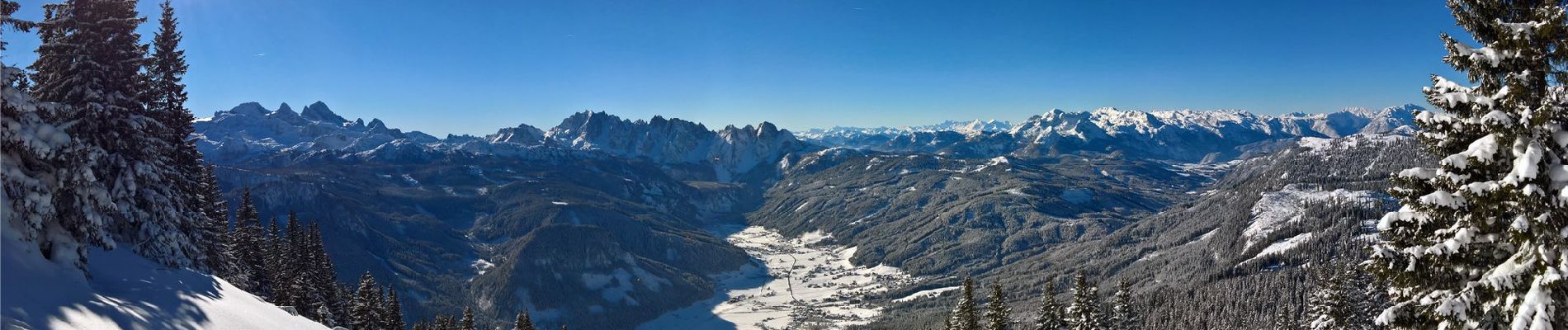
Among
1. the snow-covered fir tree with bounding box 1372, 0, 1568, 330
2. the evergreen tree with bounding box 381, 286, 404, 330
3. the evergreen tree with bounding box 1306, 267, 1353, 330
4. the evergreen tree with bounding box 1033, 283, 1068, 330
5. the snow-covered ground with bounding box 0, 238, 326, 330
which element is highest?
the snow-covered fir tree with bounding box 1372, 0, 1568, 330

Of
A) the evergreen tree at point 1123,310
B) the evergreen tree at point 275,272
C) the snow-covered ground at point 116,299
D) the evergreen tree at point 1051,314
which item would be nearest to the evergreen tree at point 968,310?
the evergreen tree at point 1051,314

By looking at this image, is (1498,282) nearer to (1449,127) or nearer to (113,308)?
(1449,127)

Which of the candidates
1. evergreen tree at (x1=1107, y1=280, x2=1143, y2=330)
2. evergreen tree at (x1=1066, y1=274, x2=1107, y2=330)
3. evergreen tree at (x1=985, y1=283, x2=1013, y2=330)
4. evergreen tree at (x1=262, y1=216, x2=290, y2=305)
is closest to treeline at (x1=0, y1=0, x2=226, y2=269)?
evergreen tree at (x1=262, y1=216, x2=290, y2=305)

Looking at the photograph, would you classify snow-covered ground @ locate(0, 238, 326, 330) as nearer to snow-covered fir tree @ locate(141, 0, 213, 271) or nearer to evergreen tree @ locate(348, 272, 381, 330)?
snow-covered fir tree @ locate(141, 0, 213, 271)

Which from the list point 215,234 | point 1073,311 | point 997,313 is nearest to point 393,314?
point 215,234

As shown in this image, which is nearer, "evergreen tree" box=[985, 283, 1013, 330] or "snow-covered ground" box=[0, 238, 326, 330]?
"snow-covered ground" box=[0, 238, 326, 330]

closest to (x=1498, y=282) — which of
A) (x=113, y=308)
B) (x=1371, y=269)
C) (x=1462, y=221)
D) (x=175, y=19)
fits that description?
(x=1462, y=221)

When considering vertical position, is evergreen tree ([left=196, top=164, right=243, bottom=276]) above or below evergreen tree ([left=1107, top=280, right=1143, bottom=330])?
above
